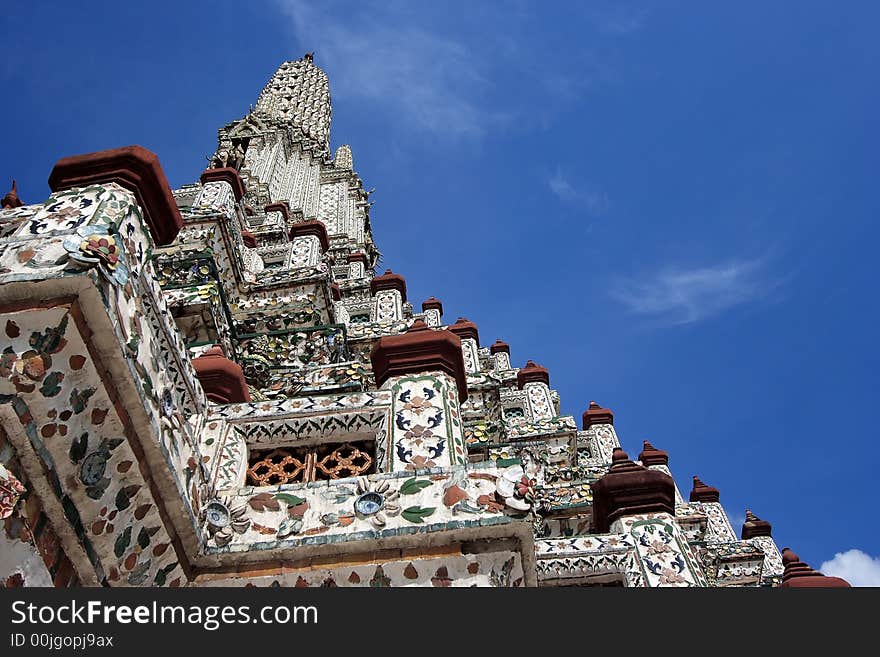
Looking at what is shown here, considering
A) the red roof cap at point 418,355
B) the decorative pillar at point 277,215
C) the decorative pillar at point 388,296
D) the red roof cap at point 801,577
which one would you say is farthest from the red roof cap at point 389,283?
the red roof cap at point 418,355

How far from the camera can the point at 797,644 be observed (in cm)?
280

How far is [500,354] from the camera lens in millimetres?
23516

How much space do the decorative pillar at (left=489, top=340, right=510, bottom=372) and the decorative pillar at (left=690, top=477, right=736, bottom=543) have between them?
604 cm

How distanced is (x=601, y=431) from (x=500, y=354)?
298 inches

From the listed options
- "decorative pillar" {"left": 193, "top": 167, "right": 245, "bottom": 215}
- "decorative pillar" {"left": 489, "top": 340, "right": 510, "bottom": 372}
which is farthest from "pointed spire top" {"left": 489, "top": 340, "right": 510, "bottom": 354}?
"decorative pillar" {"left": 193, "top": 167, "right": 245, "bottom": 215}

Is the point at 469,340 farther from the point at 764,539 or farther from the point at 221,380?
the point at 221,380

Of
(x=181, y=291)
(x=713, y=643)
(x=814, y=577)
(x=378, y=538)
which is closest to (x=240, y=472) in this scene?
(x=378, y=538)

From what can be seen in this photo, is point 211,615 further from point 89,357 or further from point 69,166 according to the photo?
→ point 69,166

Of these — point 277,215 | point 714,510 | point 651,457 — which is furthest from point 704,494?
point 277,215

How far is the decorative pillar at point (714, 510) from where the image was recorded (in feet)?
65.5

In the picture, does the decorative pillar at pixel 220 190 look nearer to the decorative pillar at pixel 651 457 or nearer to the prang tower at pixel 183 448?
the prang tower at pixel 183 448

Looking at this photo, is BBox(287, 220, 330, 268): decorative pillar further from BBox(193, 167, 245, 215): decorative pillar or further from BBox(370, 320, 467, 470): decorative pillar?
BBox(370, 320, 467, 470): decorative pillar

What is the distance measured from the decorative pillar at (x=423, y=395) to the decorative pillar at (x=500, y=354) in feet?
57.1

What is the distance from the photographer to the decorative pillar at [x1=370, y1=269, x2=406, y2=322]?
19.4 metres
